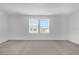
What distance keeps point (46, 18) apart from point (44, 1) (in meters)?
8.24

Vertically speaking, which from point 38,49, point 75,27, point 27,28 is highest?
point 75,27

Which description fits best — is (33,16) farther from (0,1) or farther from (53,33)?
(0,1)

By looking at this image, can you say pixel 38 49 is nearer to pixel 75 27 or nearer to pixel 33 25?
pixel 75 27

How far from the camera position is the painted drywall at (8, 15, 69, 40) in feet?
36.1

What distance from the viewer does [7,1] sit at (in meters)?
2.82

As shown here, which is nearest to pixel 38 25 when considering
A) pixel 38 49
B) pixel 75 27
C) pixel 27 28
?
pixel 27 28

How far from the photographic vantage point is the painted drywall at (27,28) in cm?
1101

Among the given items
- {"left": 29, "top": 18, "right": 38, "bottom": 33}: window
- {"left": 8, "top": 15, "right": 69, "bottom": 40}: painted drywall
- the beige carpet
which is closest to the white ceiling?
the beige carpet

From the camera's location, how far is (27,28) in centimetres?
1102

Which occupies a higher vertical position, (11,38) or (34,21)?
(34,21)

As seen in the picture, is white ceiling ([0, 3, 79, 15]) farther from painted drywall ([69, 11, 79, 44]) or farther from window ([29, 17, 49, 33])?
window ([29, 17, 49, 33])
